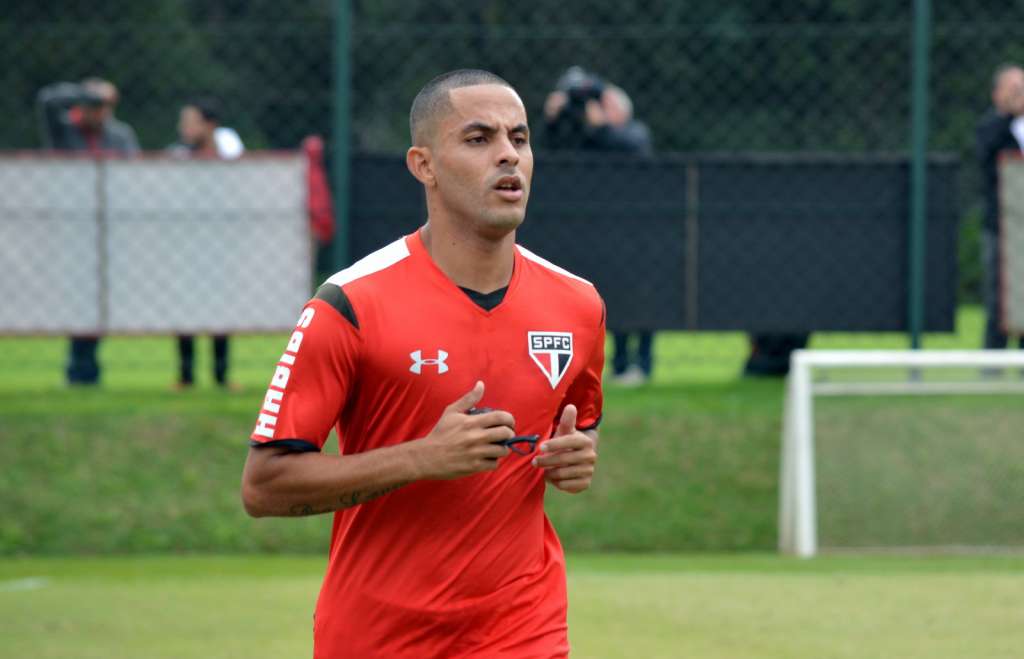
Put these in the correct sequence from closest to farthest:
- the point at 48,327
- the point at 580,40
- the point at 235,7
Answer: the point at 48,327
the point at 580,40
the point at 235,7

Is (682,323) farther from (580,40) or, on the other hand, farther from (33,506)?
(33,506)

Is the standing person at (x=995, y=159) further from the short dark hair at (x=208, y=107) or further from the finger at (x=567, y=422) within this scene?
the finger at (x=567, y=422)

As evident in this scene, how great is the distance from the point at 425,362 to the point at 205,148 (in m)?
8.54

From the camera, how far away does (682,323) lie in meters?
11.0

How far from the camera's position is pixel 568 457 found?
4117 millimetres

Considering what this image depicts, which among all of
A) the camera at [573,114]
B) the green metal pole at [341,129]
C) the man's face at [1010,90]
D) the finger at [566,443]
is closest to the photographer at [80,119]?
the green metal pole at [341,129]

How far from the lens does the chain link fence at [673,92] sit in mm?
10914

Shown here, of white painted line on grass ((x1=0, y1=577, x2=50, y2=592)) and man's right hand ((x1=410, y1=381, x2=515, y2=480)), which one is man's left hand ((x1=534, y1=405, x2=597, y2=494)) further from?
white painted line on grass ((x1=0, y1=577, x2=50, y2=592))

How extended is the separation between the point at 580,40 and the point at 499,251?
7.44 meters

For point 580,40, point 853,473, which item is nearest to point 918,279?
point 853,473

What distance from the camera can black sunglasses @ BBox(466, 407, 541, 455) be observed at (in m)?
3.93

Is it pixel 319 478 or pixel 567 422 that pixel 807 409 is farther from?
pixel 319 478

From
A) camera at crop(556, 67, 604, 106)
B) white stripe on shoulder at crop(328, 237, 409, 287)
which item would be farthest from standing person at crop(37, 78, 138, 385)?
white stripe on shoulder at crop(328, 237, 409, 287)

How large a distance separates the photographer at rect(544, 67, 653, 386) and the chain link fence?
0.12 feet
